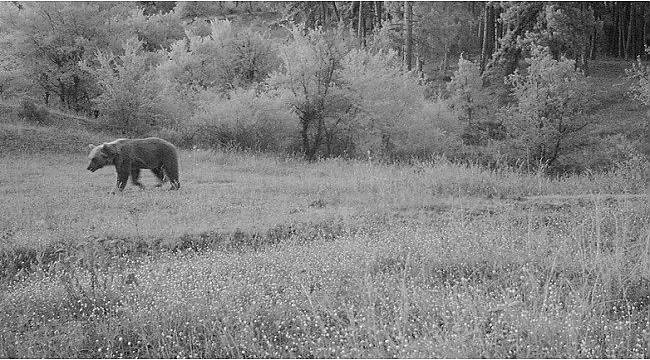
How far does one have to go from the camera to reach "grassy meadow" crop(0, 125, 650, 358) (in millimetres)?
5160

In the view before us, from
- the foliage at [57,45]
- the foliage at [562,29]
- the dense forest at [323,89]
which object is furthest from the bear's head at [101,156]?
the foliage at [562,29]

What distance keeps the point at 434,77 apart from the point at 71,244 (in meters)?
41.0

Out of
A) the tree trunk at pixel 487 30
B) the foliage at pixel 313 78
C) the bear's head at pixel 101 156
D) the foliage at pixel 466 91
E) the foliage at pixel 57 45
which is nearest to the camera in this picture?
the bear's head at pixel 101 156

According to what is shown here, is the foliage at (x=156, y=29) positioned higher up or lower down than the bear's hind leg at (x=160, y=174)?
higher up

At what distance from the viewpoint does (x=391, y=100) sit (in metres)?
24.6

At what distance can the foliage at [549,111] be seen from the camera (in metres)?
20.8

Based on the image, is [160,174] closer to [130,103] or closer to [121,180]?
[121,180]

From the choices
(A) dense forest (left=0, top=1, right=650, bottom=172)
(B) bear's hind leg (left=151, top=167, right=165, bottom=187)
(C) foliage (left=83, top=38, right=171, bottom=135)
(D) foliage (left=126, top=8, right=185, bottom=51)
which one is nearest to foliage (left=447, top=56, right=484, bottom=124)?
(A) dense forest (left=0, top=1, right=650, bottom=172)

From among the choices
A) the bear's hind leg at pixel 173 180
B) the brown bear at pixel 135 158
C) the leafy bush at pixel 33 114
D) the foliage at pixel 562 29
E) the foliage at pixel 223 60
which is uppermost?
the foliage at pixel 562 29

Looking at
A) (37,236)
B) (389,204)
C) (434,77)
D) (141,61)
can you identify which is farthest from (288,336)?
Answer: (434,77)

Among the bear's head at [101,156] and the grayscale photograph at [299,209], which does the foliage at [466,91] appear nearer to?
the grayscale photograph at [299,209]

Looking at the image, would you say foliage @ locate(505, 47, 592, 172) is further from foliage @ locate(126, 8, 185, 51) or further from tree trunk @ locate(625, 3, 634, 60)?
tree trunk @ locate(625, 3, 634, 60)

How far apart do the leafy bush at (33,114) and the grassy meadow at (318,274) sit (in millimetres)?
8761

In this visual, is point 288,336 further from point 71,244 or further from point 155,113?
point 155,113
